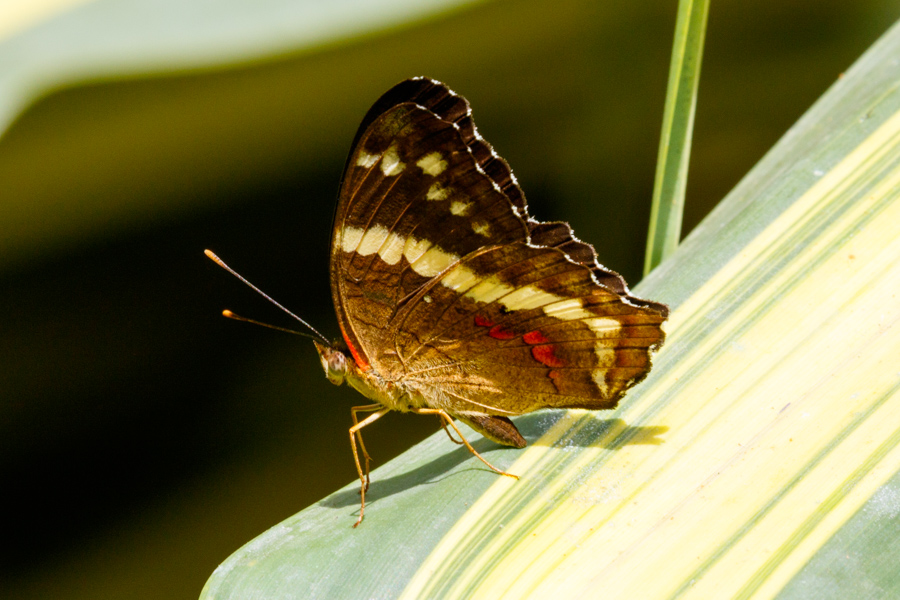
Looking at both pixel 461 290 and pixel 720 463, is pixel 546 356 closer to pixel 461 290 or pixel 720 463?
pixel 461 290

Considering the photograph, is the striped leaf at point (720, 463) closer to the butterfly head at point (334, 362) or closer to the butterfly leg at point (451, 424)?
the butterfly leg at point (451, 424)

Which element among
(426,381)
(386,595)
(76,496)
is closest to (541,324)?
(426,381)

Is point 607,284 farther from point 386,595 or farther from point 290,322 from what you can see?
point 290,322

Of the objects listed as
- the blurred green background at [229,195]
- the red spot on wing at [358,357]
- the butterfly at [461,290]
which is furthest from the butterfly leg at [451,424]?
the blurred green background at [229,195]

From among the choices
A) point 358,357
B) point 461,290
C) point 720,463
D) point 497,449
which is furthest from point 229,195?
point 720,463

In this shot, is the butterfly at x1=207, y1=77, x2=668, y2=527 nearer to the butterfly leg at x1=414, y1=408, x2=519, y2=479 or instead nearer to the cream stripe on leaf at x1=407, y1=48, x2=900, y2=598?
the butterfly leg at x1=414, y1=408, x2=519, y2=479

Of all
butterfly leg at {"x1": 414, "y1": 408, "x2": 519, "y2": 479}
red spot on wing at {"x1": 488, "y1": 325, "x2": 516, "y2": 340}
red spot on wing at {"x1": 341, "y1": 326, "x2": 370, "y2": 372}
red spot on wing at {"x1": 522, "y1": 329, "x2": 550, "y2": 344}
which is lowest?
butterfly leg at {"x1": 414, "y1": 408, "x2": 519, "y2": 479}

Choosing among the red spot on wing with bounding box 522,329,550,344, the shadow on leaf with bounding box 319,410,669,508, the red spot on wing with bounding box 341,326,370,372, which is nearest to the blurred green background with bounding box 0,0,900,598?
the red spot on wing with bounding box 341,326,370,372

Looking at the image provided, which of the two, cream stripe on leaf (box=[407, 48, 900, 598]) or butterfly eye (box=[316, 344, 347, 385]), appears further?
butterfly eye (box=[316, 344, 347, 385])
